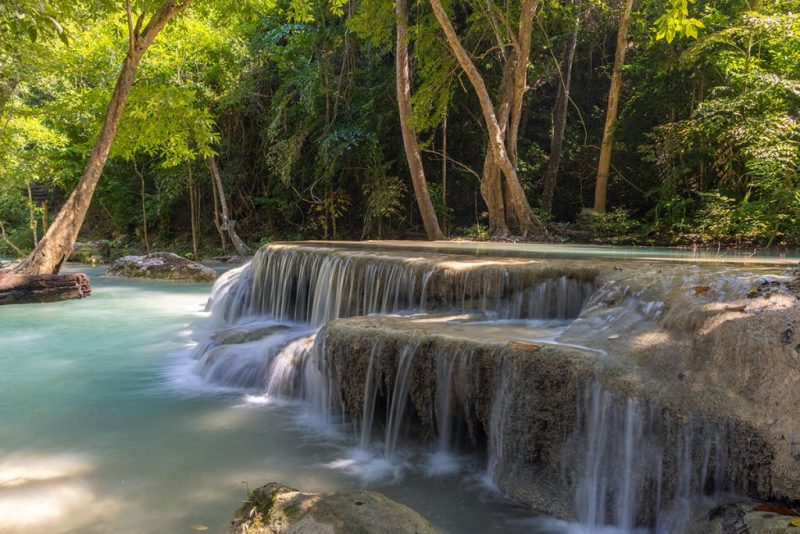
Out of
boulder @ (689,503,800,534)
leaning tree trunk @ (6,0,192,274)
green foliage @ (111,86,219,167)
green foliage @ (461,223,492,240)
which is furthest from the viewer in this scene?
green foliage @ (461,223,492,240)

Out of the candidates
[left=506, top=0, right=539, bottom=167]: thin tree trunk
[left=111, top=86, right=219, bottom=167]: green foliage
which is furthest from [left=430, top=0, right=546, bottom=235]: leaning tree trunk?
[left=111, top=86, right=219, bottom=167]: green foliage

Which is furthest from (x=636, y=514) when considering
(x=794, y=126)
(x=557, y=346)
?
(x=794, y=126)

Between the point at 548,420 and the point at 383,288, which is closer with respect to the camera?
the point at 548,420

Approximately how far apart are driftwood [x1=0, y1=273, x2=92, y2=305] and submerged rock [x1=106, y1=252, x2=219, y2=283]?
3227 millimetres

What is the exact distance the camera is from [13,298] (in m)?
11.2

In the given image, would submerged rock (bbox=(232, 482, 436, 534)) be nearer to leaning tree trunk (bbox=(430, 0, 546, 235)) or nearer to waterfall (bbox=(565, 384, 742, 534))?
waterfall (bbox=(565, 384, 742, 534))

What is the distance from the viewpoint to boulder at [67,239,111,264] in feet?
65.8

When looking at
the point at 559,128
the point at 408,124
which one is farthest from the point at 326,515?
the point at 559,128

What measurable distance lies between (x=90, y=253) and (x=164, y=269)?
23.4 ft

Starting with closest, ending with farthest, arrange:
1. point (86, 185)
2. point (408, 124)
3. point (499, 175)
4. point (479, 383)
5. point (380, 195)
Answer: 1. point (479, 383)
2. point (86, 185)
3. point (408, 124)
4. point (499, 175)
5. point (380, 195)

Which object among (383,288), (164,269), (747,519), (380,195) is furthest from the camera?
(380,195)

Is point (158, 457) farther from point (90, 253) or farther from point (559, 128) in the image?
point (90, 253)

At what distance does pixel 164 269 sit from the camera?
15.2 metres

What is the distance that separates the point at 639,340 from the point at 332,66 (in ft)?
50.5
